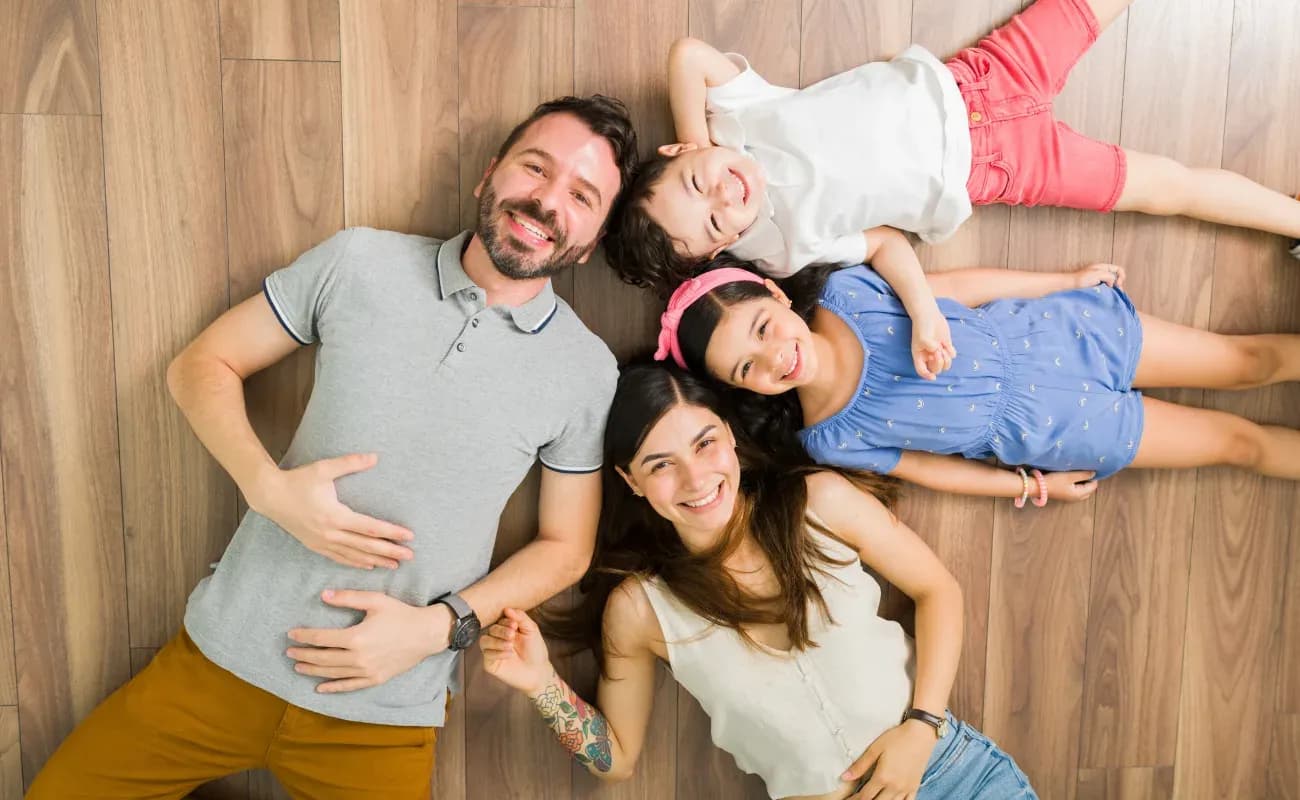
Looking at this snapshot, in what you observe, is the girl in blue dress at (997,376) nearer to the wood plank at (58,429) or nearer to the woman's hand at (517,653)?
the woman's hand at (517,653)

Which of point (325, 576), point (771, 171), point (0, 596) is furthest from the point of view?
point (0, 596)

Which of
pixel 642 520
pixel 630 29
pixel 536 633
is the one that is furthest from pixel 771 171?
pixel 536 633

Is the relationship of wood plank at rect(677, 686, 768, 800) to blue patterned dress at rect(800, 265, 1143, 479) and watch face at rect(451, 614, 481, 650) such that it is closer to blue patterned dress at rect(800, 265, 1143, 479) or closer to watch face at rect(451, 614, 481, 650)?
watch face at rect(451, 614, 481, 650)

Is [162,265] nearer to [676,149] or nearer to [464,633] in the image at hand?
[464,633]

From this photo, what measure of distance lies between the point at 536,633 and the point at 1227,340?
5.34 ft

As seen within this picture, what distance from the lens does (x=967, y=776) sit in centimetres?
185

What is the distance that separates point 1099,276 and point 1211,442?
44cm

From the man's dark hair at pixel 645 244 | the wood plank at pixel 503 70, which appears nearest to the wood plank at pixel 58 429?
the wood plank at pixel 503 70

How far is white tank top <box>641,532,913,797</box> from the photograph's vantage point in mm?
1756

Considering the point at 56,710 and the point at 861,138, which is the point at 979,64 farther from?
the point at 56,710

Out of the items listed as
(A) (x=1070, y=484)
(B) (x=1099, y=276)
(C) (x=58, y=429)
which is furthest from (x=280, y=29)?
(A) (x=1070, y=484)

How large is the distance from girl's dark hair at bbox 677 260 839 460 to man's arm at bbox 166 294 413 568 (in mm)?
654

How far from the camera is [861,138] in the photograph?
1.76m

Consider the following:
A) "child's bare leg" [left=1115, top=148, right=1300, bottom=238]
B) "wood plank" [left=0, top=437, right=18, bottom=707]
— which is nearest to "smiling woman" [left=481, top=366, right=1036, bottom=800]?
"child's bare leg" [left=1115, top=148, right=1300, bottom=238]
